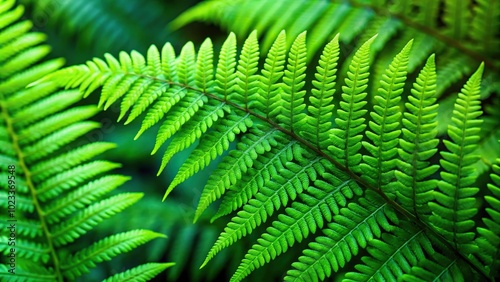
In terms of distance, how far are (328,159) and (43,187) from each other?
802 millimetres

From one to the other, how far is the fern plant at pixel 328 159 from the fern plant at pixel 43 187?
295 millimetres

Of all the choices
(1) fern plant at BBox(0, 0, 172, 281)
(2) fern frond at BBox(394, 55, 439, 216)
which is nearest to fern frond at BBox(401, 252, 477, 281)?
(2) fern frond at BBox(394, 55, 439, 216)

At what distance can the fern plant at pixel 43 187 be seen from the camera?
1.22 meters

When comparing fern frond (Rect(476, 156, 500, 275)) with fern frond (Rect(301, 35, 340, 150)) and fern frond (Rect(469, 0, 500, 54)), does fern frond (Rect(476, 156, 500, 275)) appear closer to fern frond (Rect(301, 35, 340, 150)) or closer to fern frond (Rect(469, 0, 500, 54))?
fern frond (Rect(301, 35, 340, 150))

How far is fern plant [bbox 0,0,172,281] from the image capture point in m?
1.22

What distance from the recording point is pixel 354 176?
1.02 metres

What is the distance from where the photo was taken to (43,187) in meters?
1.28

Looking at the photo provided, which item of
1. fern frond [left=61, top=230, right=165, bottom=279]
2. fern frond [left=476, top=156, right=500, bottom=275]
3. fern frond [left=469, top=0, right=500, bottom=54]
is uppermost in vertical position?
fern frond [left=469, top=0, right=500, bottom=54]

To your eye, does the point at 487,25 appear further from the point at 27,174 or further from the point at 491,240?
the point at 27,174

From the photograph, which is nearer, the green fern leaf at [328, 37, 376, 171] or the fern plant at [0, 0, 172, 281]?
the green fern leaf at [328, 37, 376, 171]

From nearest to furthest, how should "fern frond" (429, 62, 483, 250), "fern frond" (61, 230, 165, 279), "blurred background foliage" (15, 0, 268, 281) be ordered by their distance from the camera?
Answer: "fern frond" (429, 62, 483, 250) < "fern frond" (61, 230, 165, 279) < "blurred background foliage" (15, 0, 268, 281)

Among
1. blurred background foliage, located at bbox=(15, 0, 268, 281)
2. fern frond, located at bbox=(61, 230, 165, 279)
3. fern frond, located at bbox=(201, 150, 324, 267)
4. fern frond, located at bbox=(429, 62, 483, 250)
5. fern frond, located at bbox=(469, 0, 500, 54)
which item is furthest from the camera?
blurred background foliage, located at bbox=(15, 0, 268, 281)

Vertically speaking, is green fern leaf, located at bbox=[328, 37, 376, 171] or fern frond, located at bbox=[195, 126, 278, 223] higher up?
green fern leaf, located at bbox=[328, 37, 376, 171]

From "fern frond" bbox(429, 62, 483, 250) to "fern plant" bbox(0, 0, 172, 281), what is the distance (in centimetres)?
70
